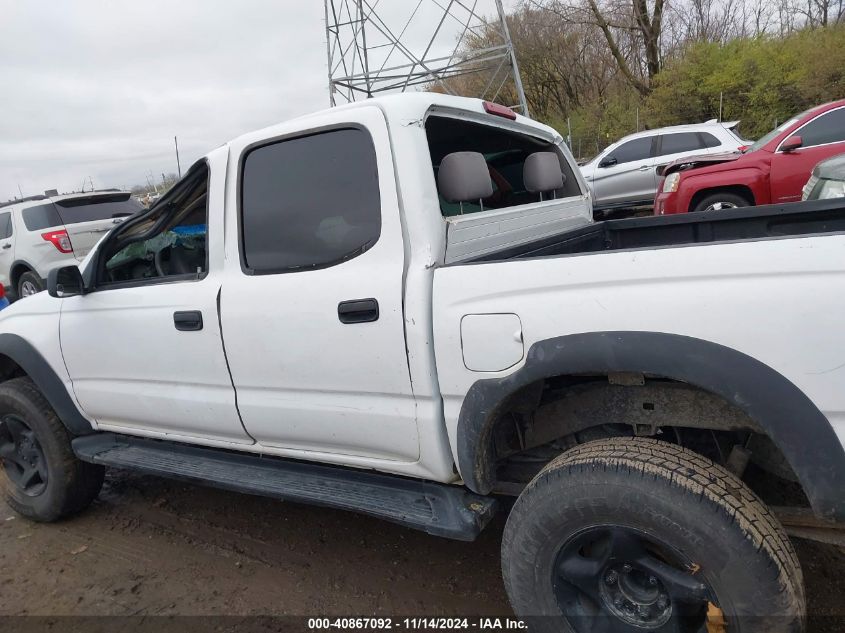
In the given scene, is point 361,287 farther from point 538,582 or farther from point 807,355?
point 807,355

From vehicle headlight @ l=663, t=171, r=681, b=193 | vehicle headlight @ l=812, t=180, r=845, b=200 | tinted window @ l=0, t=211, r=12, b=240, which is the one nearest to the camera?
vehicle headlight @ l=812, t=180, r=845, b=200

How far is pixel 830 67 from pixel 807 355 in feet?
56.2

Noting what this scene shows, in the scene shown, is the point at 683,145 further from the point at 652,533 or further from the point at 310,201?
the point at 652,533

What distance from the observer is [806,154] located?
748cm

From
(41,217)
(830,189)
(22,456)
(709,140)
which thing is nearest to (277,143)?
(22,456)

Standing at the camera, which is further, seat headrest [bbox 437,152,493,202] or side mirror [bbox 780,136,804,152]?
side mirror [bbox 780,136,804,152]

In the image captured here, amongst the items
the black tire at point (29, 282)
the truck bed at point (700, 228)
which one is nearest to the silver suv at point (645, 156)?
the truck bed at point (700, 228)

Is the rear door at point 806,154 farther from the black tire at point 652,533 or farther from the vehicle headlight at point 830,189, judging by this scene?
the black tire at point 652,533

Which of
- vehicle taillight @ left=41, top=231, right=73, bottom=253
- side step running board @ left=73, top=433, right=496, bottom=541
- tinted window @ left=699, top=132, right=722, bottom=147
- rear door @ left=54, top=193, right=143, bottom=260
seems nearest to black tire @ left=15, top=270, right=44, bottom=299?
vehicle taillight @ left=41, top=231, right=73, bottom=253

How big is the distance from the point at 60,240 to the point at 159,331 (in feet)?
27.9

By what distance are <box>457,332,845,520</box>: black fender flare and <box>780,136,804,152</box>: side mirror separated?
23.6ft

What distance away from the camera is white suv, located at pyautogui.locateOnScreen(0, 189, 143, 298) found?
9.99 meters

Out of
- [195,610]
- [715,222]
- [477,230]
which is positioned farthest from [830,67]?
[195,610]

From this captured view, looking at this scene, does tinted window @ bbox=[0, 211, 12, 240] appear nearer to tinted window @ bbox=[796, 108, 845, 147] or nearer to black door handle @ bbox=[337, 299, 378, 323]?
black door handle @ bbox=[337, 299, 378, 323]
